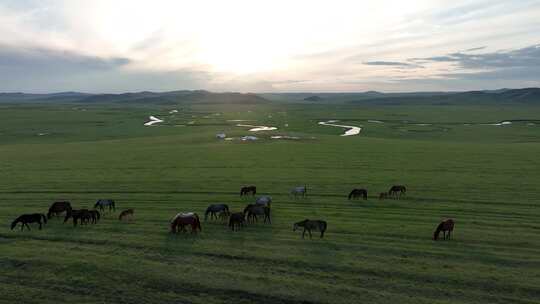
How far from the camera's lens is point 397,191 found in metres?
31.3

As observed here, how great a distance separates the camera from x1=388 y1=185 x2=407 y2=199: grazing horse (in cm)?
2978

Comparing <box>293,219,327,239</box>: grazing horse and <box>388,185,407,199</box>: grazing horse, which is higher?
<box>388,185,407,199</box>: grazing horse

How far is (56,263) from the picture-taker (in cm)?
1728

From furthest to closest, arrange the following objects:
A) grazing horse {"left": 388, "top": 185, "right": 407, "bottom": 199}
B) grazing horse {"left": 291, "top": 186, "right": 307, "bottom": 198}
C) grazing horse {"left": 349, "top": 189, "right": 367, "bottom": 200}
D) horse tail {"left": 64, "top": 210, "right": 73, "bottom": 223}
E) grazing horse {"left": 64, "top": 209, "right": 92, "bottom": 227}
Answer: grazing horse {"left": 291, "top": 186, "right": 307, "bottom": 198} < grazing horse {"left": 388, "top": 185, "right": 407, "bottom": 199} < grazing horse {"left": 349, "top": 189, "right": 367, "bottom": 200} < horse tail {"left": 64, "top": 210, "right": 73, "bottom": 223} < grazing horse {"left": 64, "top": 209, "right": 92, "bottom": 227}

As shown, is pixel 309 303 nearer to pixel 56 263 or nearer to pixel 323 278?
pixel 323 278

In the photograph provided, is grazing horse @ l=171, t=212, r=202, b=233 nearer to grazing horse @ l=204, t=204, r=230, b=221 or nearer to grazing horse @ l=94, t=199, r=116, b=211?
grazing horse @ l=204, t=204, r=230, b=221

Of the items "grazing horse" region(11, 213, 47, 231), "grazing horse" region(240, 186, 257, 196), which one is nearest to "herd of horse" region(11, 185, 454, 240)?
"grazing horse" region(11, 213, 47, 231)

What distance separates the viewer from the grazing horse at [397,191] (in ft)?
97.7

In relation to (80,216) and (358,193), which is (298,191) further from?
(80,216)

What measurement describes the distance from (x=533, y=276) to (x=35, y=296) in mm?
20979

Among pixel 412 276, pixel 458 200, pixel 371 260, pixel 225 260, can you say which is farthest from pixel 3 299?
pixel 458 200

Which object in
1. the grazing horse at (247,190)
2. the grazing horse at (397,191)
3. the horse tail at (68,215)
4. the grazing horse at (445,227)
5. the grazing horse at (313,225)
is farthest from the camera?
the grazing horse at (247,190)

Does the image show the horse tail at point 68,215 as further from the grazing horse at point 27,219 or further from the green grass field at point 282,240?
the grazing horse at point 27,219

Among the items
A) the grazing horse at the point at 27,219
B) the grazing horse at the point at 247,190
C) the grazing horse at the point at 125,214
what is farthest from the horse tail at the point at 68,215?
the grazing horse at the point at 247,190
